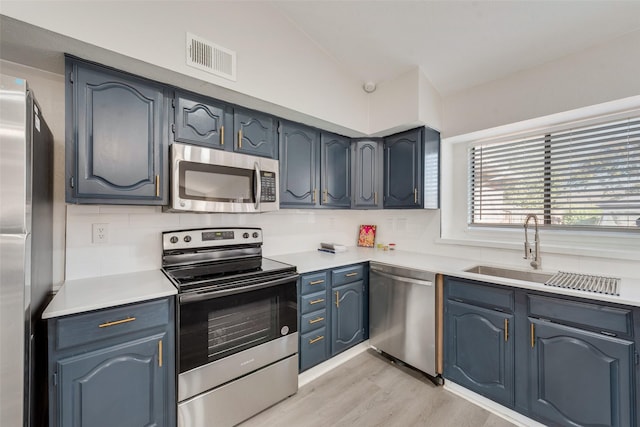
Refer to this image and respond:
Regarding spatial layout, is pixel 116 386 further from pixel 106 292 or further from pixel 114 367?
pixel 106 292

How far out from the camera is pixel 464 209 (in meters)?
2.63

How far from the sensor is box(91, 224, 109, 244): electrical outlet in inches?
66.4

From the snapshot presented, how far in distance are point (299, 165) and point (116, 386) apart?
186 cm

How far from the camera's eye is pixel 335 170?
105 inches

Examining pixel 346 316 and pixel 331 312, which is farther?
pixel 346 316

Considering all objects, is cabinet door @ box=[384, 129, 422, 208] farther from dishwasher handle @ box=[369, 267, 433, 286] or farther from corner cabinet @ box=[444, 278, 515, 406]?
corner cabinet @ box=[444, 278, 515, 406]

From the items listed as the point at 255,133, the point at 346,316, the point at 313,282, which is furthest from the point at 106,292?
the point at 346,316

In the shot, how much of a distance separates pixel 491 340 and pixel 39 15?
302 centimetres

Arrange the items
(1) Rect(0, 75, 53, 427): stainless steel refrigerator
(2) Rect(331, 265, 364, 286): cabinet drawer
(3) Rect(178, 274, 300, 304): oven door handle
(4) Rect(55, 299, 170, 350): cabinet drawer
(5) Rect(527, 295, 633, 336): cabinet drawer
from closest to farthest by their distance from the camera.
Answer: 1. (1) Rect(0, 75, 53, 427): stainless steel refrigerator
2. (4) Rect(55, 299, 170, 350): cabinet drawer
3. (5) Rect(527, 295, 633, 336): cabinet drawer
4. (3) Rect(178, 274, 300, 304): oven door handle
5. (2) Rect(331, 265, 364, 286): cabinet drawer

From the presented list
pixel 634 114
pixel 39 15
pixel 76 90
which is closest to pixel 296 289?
pixel 76 90

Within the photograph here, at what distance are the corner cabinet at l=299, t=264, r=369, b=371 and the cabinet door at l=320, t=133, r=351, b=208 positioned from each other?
693mm

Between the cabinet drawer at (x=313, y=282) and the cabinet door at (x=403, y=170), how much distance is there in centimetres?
108

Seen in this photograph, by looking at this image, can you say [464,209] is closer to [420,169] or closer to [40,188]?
[420,169]

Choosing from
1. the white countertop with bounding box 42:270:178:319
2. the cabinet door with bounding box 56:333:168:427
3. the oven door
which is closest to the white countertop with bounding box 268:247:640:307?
the oven door
